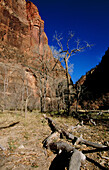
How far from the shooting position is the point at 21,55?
3534cm

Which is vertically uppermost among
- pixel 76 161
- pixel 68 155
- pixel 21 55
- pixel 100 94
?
pixel 21 55

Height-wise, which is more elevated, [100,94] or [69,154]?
[100,94]

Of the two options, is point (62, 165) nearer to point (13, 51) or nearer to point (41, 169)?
point (41, 169)

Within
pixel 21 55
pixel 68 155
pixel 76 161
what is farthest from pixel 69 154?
pixel 21 55

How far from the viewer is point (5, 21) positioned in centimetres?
3572

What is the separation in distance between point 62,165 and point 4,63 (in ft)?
108

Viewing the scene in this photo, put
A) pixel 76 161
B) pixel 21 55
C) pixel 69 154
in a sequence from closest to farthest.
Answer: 1. pixel 76 161
2. pixel 69 154
3. pixel 21 55

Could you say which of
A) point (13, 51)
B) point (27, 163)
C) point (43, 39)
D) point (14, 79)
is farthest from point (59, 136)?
point (43, 39)

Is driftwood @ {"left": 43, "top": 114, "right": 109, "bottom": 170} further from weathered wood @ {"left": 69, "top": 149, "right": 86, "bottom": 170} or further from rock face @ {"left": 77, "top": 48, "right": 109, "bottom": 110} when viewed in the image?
rock face @ {"left": 77, "top": 48, "right": 109, "bottom": 110}

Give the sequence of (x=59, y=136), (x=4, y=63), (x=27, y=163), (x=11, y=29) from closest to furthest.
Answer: (x=27, y=163)
(x=59, y=136)
(x=4, y=63)
(x=11, y=29)

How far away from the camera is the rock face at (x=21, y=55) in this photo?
29594mm

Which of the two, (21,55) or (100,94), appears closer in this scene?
(100,94)

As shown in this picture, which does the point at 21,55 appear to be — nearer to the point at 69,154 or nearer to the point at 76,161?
the point at 69,154

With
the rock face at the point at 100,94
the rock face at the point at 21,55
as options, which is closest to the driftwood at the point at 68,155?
the rock face at the point at 100,94
